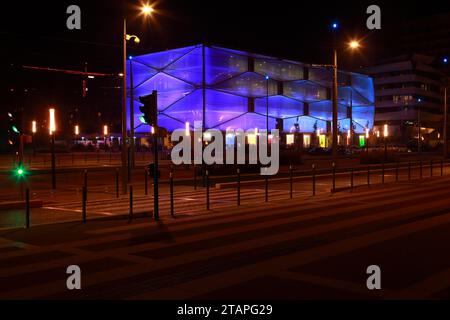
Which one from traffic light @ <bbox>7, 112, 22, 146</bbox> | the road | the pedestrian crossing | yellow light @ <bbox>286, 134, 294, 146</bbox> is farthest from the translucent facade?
the road

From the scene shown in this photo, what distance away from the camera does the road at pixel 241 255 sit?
727 centimetres

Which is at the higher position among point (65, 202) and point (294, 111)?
point (294, 111)

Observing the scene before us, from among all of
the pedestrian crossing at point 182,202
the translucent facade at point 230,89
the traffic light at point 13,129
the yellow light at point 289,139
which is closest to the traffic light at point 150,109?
the pedestrian crossing at point 182,202

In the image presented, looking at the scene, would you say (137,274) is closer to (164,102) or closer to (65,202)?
(65,202)

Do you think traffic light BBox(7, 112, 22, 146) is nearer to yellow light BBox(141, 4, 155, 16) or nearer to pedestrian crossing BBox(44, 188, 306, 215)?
pedestrian crossing BBox(44, 188, 306, 215)

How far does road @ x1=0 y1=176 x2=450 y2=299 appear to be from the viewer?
727 centimetres

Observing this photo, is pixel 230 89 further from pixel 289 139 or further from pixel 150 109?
pixel 150 109

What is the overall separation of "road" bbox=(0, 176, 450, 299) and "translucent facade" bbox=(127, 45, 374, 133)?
5673 centimetres

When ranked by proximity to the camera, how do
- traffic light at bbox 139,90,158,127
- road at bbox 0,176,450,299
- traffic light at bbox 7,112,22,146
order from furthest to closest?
traffic light at bbox 7,112,22,146 → traffic light at bbox 139,90,158,127 → road at bbox 0,176,450,299

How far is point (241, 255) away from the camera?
9.54m

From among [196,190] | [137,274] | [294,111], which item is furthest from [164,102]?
[137,274]
